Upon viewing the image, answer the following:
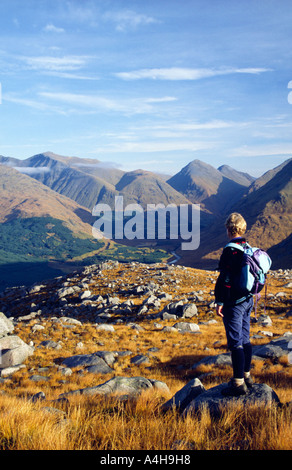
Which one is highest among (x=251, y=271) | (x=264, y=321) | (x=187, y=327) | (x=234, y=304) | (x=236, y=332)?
(x=251, y=271)

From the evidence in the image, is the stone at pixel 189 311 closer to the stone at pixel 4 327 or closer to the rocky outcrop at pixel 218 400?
the stone at pixel 4 327

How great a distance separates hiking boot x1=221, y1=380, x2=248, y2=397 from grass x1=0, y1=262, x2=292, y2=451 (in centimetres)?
49

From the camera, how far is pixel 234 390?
5.83m

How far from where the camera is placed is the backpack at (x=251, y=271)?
575 centimetres

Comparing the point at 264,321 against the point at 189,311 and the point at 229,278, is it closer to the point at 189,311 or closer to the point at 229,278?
the point at 189,311

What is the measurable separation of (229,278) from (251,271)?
1.50 feet

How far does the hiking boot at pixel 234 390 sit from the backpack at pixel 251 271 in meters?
1.88

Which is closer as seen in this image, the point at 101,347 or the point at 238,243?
the point at 238,243

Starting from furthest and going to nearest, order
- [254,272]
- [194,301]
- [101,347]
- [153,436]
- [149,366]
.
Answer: [194,301]
[101,347]
[149,366]
[254,272]
[153,436]

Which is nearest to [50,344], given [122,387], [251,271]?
[122,387]

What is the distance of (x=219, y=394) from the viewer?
607cm
